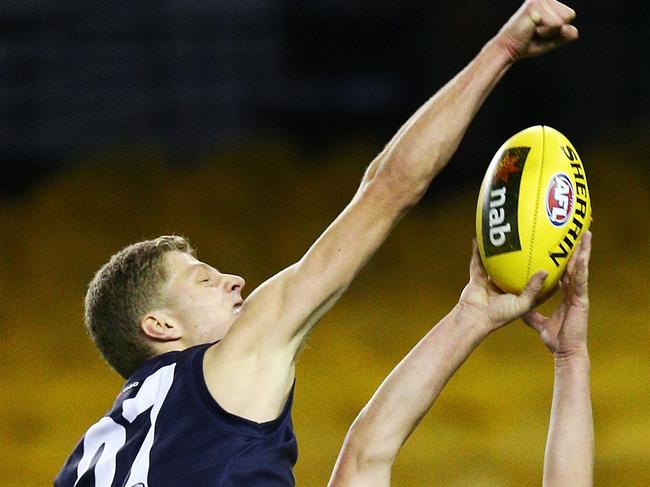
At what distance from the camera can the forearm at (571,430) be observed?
2.88m

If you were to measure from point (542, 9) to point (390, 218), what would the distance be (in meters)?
0.58

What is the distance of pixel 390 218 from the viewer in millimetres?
2703

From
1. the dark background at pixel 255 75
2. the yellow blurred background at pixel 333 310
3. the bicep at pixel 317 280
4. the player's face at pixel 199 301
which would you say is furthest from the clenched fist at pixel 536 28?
the dark background at pixel 255 75

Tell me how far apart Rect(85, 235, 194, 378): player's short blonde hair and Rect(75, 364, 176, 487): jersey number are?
7.6 inches

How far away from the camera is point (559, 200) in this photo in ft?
9.18

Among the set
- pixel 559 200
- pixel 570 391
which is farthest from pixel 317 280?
pixel 570 391

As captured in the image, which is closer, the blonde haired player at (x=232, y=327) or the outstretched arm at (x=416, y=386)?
the blonde haired player at (x=232, y=327)

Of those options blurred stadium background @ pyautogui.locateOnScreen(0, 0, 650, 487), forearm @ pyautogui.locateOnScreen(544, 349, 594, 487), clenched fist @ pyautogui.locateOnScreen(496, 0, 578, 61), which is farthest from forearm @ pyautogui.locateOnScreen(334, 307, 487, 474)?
blurred stadium background @ pyautogui.locateOnScreen(0, 0, 650, 487)

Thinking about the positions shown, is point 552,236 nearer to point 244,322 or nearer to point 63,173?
point 244,322

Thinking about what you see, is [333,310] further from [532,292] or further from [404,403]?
[532,292]

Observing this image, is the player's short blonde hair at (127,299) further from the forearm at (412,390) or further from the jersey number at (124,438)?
the forearm at (412,390)

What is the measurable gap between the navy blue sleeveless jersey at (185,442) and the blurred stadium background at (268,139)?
4.14 m

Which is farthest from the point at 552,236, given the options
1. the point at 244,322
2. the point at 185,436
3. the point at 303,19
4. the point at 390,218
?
the point at 303,19

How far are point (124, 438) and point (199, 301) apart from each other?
0.37 m
